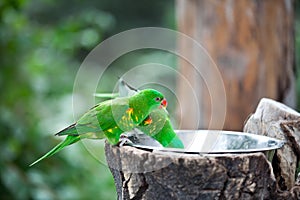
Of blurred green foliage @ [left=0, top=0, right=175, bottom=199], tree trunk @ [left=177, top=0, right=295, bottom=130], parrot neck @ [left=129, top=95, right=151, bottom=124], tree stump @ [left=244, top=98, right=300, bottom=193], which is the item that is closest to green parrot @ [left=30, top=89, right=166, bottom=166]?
parrot neck @ [left=129, top=95, right=151, bottom=124]

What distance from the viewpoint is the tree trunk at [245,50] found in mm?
1856

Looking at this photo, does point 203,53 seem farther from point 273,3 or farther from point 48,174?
point 48,174

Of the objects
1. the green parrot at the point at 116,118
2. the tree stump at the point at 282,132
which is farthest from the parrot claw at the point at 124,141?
the tree stump at the point at 282,132

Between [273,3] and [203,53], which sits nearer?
[273,3]

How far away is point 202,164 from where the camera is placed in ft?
2.50

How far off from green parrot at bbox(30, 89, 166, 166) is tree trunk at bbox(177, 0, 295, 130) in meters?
0.95

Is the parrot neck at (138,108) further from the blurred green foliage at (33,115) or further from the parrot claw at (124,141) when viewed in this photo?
the blurred green foliage at (33,115)

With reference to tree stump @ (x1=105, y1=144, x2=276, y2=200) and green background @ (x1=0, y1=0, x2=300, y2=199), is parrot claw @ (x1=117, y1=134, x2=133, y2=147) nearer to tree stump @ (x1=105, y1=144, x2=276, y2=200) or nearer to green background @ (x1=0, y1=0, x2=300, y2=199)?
tree stump @ (x1=105, y1=144, x2=276, y2=200)

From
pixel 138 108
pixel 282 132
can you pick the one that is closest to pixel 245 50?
pixel 282 132

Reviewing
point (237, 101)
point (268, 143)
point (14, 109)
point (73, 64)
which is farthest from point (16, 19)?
point (73, 64)

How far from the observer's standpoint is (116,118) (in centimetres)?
86

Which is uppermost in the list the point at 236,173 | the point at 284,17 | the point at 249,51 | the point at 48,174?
the point at 284,17

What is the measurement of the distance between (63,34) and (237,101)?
90 cm

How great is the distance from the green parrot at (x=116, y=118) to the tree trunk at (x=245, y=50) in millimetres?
953
